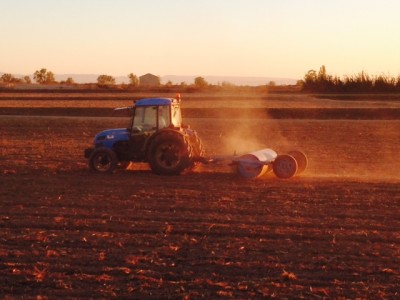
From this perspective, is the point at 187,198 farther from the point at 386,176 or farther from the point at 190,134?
the point at 386,176

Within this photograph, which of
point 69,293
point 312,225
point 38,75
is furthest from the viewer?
point 38,75

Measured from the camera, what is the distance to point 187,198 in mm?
14078

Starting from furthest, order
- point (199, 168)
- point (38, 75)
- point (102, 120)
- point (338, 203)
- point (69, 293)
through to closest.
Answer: point (38, 75) < point (102, 120) < point (199, 168) < point (338, 203) < point (69, 293)

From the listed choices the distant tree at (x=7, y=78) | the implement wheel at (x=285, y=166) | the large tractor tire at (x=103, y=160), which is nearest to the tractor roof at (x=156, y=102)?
the large tractor tire at (x=103, y=160)

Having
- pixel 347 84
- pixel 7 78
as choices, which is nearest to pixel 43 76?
pixel 7 78

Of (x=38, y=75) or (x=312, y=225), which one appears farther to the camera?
(x=38, y=75)

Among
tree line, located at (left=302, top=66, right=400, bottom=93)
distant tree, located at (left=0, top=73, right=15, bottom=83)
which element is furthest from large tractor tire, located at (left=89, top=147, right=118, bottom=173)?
distant tree, located at (left=0, top=73, right=15, bottom=83)

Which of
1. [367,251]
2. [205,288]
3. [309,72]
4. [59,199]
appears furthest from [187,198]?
[309,72]

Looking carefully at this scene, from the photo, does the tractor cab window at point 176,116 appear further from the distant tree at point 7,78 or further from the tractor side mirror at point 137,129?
the distant tree at point 7,78

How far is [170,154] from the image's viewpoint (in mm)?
16953

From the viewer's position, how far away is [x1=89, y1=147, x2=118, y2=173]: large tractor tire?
17578 millimetres

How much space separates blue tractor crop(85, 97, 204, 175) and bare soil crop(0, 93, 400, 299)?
1.42ft

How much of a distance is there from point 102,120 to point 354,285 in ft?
82.0

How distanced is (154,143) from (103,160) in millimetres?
1629
